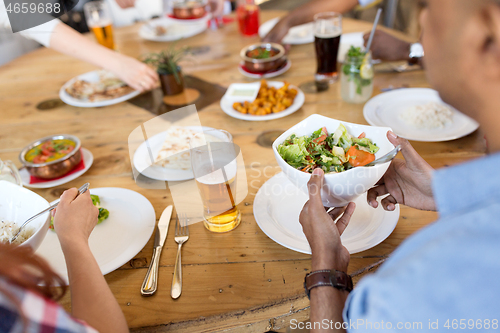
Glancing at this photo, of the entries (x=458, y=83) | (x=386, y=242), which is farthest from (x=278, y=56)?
(x=458, y=83)

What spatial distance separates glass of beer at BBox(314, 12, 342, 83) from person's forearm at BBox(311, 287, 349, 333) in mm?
1190

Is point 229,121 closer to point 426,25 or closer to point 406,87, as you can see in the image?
point 406,87

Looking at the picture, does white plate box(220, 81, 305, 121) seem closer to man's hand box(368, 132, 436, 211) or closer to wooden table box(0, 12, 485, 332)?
wooden table box(0, 12, 485, 332)

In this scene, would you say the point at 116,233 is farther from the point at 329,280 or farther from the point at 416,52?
the point at 416,52

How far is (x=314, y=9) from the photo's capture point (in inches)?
83.7

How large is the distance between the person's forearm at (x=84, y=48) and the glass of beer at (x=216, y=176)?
100cm

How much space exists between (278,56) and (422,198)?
1063 millimetres

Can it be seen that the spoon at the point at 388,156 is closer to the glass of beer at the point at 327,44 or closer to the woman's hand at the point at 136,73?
the glass of beer at the point at 327,44

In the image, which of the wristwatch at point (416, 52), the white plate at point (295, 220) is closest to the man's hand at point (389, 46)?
the wristwatch at point (416, 52)

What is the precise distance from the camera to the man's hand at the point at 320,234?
2.50 ft

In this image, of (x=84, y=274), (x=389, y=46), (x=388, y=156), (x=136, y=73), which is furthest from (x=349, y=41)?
(x=84, y=274)

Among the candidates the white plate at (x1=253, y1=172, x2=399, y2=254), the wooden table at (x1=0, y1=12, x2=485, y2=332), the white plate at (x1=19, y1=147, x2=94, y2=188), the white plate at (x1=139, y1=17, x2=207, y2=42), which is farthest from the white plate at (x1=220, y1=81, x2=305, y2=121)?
the white plate at (x1=139, y1=17, x2=207, y2=42)

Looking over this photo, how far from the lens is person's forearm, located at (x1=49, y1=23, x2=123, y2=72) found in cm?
173

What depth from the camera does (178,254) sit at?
90 cm
